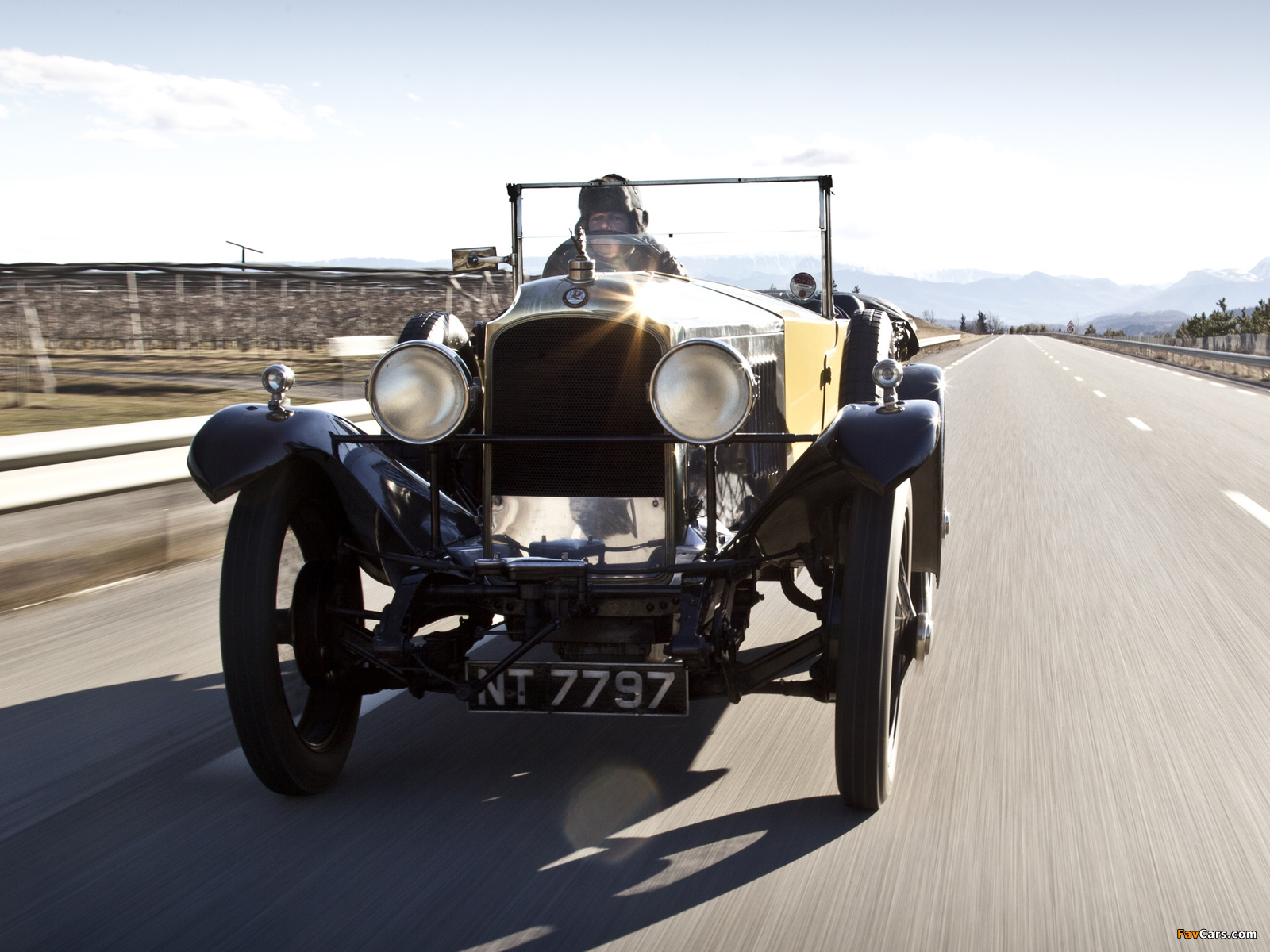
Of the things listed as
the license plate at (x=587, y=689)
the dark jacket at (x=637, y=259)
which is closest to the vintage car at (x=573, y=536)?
the license plate at (x=587, y=689)

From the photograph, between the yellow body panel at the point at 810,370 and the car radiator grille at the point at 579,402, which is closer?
the car radiator grille at the point at 579,402

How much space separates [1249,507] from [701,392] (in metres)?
5.75

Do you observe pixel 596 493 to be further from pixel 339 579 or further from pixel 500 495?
pixel 339 579

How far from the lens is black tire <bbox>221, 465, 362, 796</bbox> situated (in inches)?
119

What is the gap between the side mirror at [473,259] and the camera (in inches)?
192

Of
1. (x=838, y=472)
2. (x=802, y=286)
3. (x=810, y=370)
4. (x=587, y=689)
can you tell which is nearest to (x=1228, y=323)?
(x=802, y=286)

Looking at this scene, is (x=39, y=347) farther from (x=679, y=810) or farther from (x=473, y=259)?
(x=679, y=810)

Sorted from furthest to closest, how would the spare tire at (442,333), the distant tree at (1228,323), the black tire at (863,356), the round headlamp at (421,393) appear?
the distant tree at (1228,323) < the black tire at (863,356) < the spare tire at (442,333) < the round headlamp at (421,393)

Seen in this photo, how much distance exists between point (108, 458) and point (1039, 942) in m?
4.92

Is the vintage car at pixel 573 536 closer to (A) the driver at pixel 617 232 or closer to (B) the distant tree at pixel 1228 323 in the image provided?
(A) the driver at pixel 617 232

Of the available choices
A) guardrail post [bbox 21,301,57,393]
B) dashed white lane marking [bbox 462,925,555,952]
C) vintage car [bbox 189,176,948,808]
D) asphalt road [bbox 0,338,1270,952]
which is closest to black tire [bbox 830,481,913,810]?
vintage car [bbox 189,176,948,808]

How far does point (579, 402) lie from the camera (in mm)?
3494

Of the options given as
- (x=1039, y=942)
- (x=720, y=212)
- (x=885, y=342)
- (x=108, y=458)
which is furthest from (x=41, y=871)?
(x=885, y=342)

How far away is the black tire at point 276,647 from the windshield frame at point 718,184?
6.05 ft
